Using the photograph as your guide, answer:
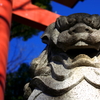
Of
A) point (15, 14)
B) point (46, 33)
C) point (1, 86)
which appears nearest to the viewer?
point (46, 33)

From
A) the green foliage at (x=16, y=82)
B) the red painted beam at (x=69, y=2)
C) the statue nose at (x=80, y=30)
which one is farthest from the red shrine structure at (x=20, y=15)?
the green foliage at (x=16, y=82)

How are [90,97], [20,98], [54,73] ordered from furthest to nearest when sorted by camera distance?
1. [20,98]
2. [54,73]
3. [90,97]

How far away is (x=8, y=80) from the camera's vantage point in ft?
18.4

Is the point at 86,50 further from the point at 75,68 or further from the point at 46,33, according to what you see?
the point at 46,33

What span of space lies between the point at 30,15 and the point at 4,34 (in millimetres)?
759

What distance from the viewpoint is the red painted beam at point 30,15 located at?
3.60m

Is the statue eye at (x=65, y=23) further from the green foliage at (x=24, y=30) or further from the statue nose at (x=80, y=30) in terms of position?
the green foliage at (x=24, y=30)

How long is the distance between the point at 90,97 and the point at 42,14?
294cm

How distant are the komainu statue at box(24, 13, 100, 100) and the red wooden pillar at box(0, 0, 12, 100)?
5.18 feet

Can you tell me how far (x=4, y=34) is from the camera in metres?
3.04

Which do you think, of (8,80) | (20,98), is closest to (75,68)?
(20,98)

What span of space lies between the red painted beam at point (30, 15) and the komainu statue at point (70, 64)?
7.95ft

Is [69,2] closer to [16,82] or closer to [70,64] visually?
[16,82]

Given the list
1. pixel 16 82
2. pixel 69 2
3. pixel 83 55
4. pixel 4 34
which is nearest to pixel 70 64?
pixel 83 55
